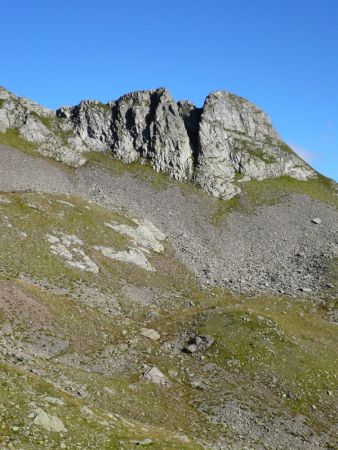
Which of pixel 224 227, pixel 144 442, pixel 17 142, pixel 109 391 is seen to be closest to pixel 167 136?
pixel 224 227

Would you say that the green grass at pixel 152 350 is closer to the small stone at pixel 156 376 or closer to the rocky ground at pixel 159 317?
the rocky ground at pixel 159 317

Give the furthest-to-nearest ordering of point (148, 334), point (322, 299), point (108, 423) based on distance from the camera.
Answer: point (322, 299) → point (148, 334) → point (108, 423)

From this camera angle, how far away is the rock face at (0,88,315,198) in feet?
348

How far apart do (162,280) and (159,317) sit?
1198 cm

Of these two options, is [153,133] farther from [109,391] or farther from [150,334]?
[109,391]

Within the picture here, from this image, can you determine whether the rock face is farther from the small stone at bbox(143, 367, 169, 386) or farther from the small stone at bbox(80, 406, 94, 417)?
the small stone at bbox(80, 406, 94, 417)

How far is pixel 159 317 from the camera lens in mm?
50062

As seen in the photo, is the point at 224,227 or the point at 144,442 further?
the point at 224,227

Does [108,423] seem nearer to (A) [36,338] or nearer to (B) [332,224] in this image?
(A) [36,338]

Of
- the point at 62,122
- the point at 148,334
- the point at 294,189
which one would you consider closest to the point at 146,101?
the point at 62,122

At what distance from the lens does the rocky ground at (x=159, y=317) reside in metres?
27.6

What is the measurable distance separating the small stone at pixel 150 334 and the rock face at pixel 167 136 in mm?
59071

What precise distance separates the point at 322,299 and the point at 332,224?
29213mm

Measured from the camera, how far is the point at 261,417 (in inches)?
1299
